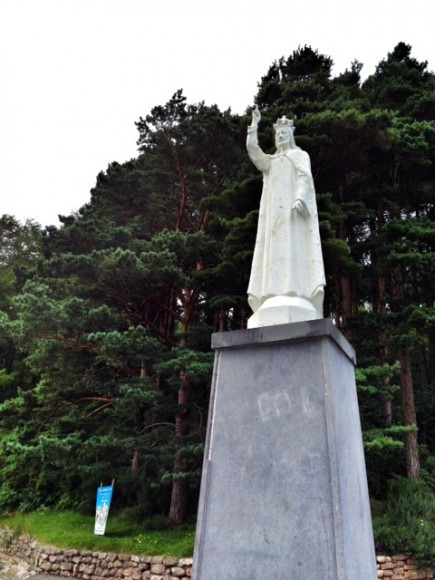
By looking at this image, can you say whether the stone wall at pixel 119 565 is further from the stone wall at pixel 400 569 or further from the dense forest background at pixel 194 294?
the dense forest background at pixel 194 294

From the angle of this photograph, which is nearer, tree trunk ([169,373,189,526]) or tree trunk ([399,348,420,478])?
tree trunk ([399,348,420,478])

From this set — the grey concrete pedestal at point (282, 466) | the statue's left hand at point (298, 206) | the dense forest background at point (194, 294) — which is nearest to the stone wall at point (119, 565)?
the dense forest background at point (194, 294)

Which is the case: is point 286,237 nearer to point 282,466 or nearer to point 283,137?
point 283,137

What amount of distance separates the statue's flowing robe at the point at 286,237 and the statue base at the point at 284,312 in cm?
7

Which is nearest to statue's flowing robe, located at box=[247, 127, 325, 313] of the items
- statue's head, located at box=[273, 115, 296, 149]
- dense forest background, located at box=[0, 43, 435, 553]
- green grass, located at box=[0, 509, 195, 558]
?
statue's head, located at box=[273, 115, 296, 149]

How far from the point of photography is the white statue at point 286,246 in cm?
361

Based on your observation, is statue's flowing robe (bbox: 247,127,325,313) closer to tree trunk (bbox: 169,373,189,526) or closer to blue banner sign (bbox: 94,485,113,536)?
tree trunk (bbox: 169,373,189,526)

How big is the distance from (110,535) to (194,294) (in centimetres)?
579

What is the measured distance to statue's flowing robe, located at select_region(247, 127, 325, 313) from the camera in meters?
3.70

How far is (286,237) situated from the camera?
12.6ft

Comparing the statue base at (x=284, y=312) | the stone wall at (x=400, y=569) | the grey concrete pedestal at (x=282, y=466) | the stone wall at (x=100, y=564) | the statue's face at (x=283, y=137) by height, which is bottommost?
the stone wall at (x=100, y=564)

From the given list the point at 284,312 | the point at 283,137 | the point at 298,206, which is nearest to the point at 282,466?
the point at 284,312

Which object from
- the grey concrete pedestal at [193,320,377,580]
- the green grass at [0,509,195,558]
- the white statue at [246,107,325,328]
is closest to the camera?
the grey concrete pedestal at [193,320,377,580]

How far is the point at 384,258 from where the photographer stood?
1004 centimetres
